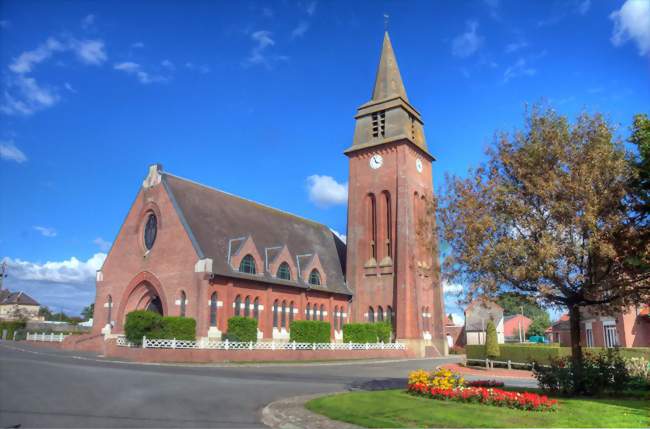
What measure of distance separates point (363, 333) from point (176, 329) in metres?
16.5

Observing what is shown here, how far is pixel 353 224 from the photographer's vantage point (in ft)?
174

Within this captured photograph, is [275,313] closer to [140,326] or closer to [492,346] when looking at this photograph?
[140,326]

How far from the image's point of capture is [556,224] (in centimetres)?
1558

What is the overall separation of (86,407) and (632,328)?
1578 inches

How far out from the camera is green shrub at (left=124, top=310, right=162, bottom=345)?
3178cm

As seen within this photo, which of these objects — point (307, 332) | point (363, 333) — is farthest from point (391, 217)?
point (307, 332)

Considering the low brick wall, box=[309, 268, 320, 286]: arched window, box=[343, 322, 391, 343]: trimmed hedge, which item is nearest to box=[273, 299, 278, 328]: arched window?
box=[309, 268, 320, 286]: arched window

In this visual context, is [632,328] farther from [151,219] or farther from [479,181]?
[151,219]

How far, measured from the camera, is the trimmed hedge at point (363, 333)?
1683 inches

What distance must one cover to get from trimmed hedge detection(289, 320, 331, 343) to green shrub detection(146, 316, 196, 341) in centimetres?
742

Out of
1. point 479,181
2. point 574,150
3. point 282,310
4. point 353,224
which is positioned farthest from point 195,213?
point 574,150

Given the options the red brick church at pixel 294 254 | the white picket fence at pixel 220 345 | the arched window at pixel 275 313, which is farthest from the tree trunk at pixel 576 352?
the arched window at pixel 275 313

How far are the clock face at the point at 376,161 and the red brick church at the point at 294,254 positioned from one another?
0.12m

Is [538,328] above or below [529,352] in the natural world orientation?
above
